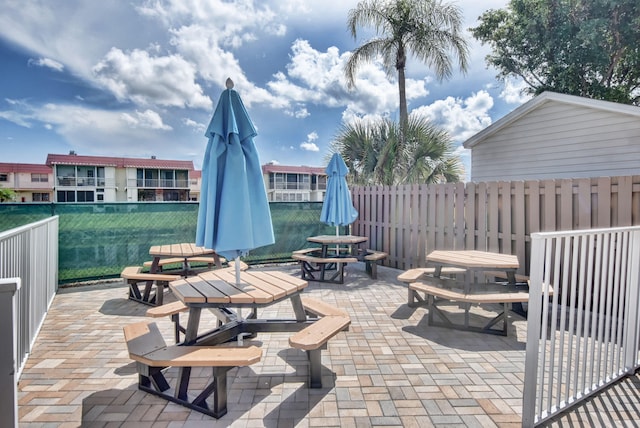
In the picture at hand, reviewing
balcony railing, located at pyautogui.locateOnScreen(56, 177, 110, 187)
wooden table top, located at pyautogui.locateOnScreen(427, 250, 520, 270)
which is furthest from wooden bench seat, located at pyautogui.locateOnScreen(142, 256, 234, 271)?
balcony railing, located at pyautogui.locateOnScreen(56, 177, 110, 187)

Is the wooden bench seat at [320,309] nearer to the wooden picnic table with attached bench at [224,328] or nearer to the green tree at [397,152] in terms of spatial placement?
the wooden picnic table with attached bench at [224,328]

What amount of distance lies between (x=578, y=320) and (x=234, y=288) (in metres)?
2.49

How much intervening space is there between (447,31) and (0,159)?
46.6 meters

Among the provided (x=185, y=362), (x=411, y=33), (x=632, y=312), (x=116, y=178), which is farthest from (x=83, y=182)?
(x=632, y=312)

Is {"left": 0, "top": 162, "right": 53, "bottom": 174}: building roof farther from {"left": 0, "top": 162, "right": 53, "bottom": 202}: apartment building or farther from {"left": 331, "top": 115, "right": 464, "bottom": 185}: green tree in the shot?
{"left": 331, "top": 115, "right": 464, "bottom": 185}: green tree

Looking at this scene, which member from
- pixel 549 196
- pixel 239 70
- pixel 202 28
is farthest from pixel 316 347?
pixel 239 70

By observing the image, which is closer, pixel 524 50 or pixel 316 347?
pixel 316 347

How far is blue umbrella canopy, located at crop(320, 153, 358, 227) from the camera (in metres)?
6.35

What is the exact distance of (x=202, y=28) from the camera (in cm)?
969

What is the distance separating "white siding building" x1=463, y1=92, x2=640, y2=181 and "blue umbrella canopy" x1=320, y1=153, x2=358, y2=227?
217 inches

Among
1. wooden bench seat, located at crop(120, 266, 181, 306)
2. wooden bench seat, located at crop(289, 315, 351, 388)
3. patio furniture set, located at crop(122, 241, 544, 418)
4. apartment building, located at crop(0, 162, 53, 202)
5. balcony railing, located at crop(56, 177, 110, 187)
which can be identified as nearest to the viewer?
patio furniture set, located at crop(122, 241, 544, 418)

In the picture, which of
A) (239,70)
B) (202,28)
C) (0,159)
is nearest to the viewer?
(202,28)

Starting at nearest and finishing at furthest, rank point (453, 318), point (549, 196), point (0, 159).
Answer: point (453, 318) → point (549, 196) → point (0, 159)

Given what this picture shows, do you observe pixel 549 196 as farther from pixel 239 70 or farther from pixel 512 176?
pixel 239 70
